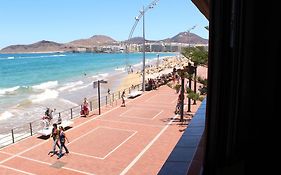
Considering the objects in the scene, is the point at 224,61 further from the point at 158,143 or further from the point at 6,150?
the point at 6,150

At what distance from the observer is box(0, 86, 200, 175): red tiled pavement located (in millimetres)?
11891

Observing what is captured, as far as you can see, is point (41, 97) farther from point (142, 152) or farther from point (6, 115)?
point (142, 152)

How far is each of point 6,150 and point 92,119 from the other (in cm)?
651

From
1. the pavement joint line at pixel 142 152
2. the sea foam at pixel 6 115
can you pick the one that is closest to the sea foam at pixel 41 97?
the sea foam at pixel 6 115

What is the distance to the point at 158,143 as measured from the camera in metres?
14.6

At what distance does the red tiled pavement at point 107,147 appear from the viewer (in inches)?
468

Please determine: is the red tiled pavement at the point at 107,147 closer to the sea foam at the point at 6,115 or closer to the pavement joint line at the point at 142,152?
the pavement joint line at the point at 142,152

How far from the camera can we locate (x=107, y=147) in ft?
47.2

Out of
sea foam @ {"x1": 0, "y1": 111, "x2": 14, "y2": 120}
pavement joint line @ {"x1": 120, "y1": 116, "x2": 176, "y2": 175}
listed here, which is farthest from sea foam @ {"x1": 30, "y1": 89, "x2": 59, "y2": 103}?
pavement joint line @ {"x1": 120, "y1": 116, "x2": 176, "y2": 175}

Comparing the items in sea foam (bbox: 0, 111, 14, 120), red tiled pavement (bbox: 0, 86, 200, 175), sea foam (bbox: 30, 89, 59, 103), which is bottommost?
sea foam (bbox: 30, 89, 59, 103)

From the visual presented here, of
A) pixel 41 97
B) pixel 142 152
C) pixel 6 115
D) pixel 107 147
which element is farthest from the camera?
pixel 41 97

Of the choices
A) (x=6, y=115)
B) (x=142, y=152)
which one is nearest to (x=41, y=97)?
(x=6, y=115)

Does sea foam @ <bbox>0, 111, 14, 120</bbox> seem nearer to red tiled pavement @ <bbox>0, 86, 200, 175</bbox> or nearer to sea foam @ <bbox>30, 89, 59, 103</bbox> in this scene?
sea foam @ <bbox>30, 89, 59, 103</bbox>

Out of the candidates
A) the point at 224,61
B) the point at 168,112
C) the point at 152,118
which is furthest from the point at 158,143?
the point at 224,61
